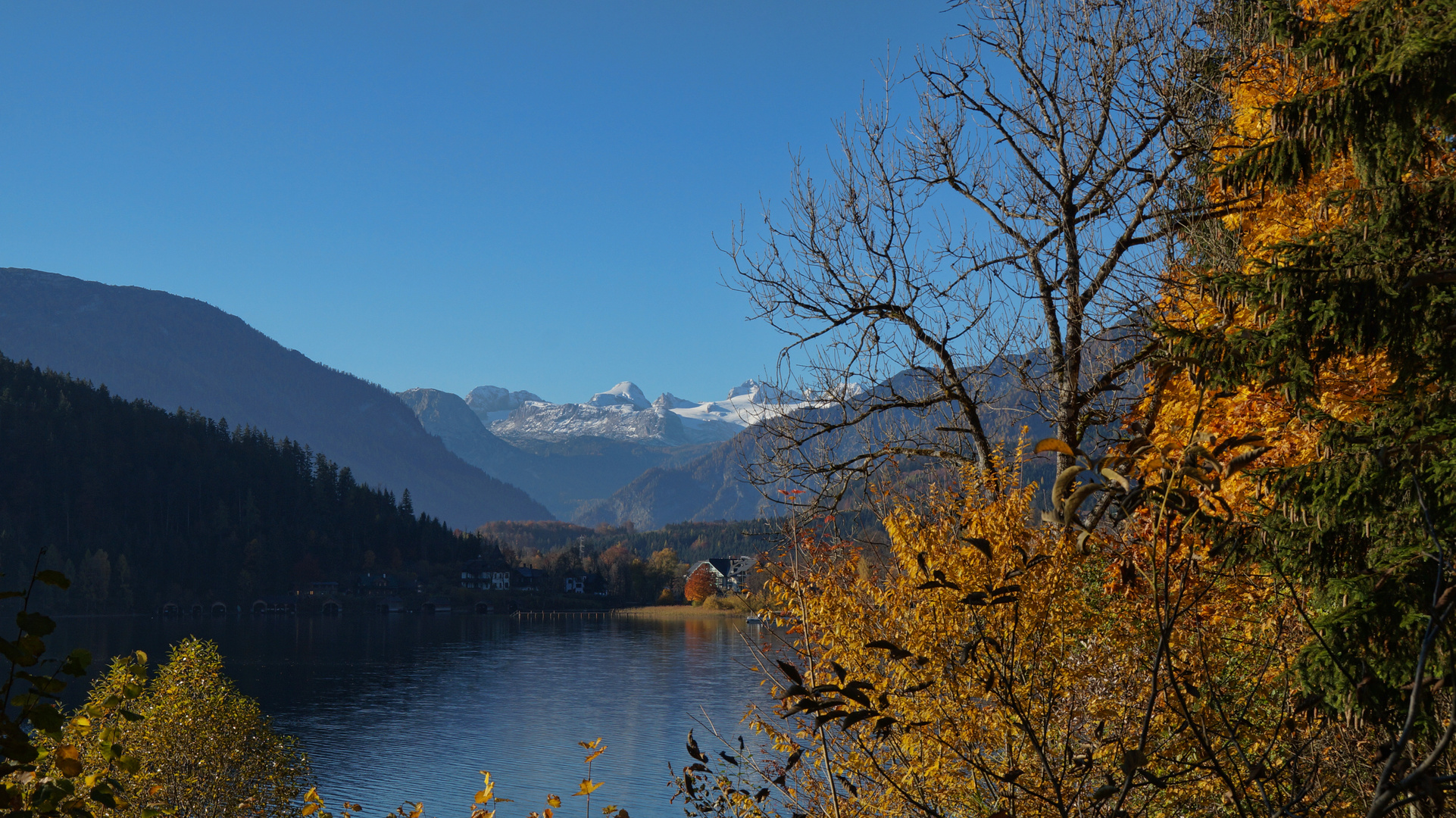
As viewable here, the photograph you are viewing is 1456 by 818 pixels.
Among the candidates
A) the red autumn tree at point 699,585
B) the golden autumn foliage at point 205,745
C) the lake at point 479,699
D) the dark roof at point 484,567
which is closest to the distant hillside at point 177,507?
the dark roof at point 484,567

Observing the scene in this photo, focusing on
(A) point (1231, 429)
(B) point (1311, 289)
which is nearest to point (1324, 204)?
(B) point (1311, 289)

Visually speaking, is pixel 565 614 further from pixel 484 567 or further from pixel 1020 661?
pixel 1020 661

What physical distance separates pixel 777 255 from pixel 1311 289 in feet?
26.9

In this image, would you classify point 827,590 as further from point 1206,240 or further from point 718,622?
point 718,622

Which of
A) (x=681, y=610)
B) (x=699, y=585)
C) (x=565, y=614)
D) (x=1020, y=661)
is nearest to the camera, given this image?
(x=1020, y=661)

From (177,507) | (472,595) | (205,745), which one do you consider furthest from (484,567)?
(205,745)

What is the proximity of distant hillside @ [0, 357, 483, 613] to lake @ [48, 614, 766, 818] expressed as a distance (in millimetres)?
32836

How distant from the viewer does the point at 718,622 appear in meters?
121

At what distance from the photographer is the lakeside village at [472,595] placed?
13988 cm

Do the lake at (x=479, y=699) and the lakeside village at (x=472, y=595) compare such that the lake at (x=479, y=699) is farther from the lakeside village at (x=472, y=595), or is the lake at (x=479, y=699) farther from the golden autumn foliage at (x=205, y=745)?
the lakeside village at (x=472, y=595)

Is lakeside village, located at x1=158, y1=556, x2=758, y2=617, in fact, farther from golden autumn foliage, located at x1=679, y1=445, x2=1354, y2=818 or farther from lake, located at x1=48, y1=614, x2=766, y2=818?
golden autumn foliage, located at x1=679, y1=445, x2=1354, y2=818

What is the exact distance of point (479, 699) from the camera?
5822 cm

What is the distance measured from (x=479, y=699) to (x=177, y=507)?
413 feet

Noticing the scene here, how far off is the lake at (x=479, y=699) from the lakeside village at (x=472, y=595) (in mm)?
28991
